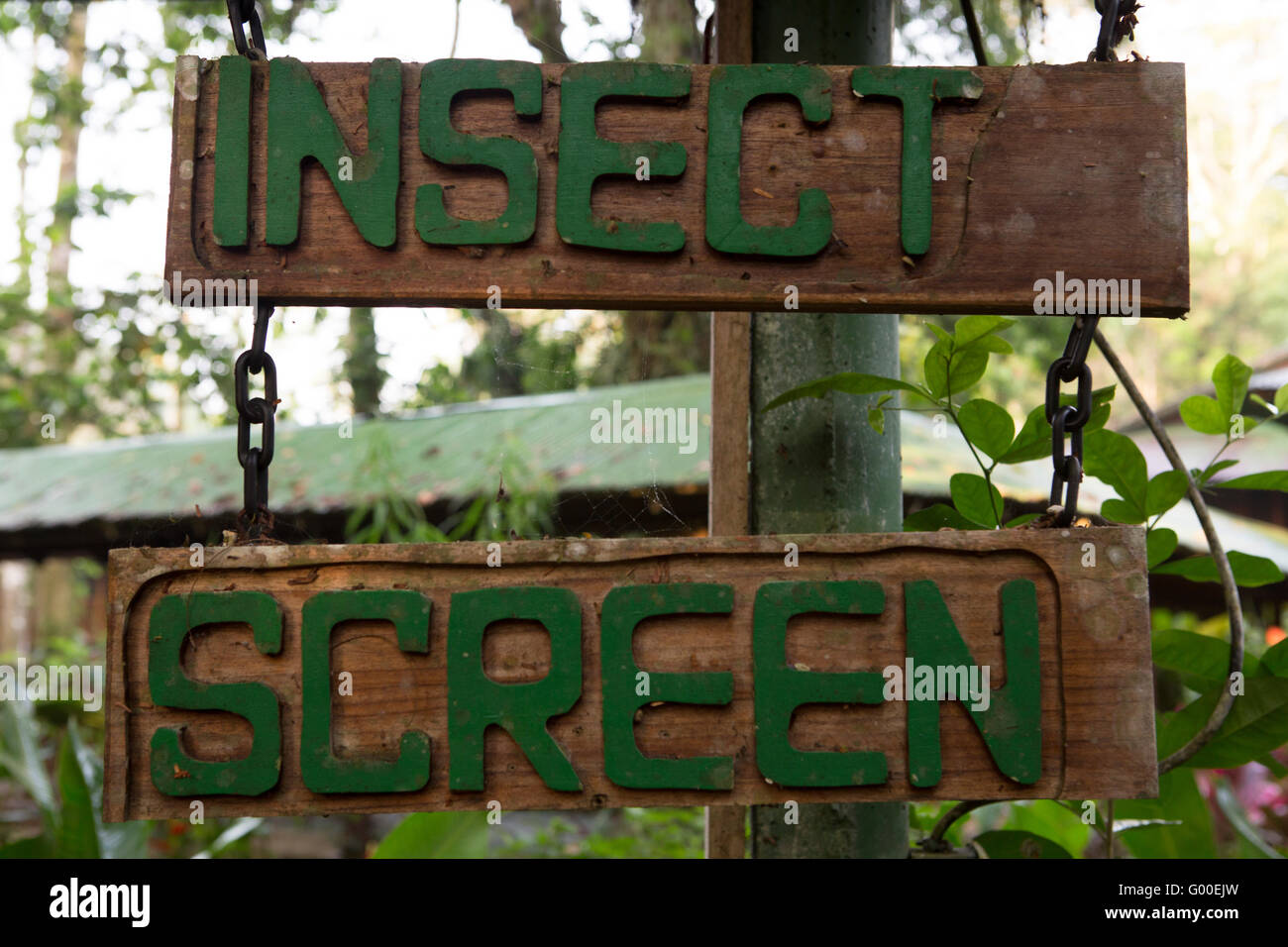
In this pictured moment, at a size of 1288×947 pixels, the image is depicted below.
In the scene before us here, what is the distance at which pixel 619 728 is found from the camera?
31.6 inches

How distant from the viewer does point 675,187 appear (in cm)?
86

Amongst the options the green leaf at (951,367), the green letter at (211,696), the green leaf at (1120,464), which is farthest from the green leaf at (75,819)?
the green leaf at (1120,464)

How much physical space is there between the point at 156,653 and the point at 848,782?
22.4 inches

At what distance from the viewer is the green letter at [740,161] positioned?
0.85 metres

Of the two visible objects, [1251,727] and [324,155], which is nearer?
[324,155]

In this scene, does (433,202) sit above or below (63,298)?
below

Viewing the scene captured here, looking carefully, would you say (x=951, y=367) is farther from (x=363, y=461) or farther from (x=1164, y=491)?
(x=363, y=461)

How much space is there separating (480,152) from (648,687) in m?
0.47

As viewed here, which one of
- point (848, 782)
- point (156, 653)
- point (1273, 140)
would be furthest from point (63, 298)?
point (1273, 140)

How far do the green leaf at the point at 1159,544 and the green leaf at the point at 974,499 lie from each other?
16 cm

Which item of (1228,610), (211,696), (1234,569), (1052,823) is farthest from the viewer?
(1052,823)

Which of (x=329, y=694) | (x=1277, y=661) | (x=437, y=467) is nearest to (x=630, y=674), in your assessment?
(x=329, y=694)

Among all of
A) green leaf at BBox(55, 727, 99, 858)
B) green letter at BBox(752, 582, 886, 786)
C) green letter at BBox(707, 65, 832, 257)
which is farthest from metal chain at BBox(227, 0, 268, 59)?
green leaf at BBox(55, 727, 99, 858)
